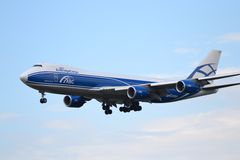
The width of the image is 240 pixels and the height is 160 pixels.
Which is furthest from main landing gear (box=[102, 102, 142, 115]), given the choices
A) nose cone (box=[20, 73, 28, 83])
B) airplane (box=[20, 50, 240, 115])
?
nose cone (box=[20, 73, 28, 83])

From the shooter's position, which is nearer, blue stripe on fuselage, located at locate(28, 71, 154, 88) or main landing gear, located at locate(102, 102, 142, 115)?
blue stripe on fuselage, located at locate(28, 71, 154, 88)

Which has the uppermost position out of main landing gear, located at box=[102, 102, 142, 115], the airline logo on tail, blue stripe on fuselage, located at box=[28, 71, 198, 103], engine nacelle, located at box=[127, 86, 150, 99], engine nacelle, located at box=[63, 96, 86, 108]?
the airline logo on tail

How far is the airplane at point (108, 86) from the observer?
70.6 m

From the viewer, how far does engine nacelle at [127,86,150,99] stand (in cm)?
7312

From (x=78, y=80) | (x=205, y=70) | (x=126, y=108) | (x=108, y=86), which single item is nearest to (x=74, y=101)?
(x=126, y=108)

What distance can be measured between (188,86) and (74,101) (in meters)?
15.9

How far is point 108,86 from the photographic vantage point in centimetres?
7431

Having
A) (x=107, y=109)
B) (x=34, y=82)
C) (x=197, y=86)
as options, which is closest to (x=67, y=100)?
(x=107, y=109)

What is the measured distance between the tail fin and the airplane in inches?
151

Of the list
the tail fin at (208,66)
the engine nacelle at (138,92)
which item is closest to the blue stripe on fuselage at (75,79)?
the engine nacelle at (138,92)

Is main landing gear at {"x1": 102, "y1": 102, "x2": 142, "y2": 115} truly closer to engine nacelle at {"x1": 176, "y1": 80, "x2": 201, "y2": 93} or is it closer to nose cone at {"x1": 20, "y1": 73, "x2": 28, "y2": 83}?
engine nacelle at {"x1": 176, "y1": 80, "x2": 201, "y2": 93}

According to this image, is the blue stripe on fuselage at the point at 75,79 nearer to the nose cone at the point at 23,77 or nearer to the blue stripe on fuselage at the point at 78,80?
the blue stripe on fuselage at the point at 78,80

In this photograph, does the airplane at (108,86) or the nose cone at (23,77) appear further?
the airplane at (108,86)

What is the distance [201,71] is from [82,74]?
19.9 metres
